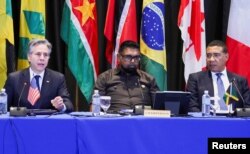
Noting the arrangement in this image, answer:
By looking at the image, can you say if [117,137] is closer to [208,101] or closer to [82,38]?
[208,101]

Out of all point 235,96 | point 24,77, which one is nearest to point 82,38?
point 24,77

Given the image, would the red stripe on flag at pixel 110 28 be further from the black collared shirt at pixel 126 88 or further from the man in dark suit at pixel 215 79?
the man in dark suit at pixel 215 79

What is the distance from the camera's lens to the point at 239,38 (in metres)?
5.16

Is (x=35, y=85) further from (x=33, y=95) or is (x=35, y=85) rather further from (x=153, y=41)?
(x=153, y=41)

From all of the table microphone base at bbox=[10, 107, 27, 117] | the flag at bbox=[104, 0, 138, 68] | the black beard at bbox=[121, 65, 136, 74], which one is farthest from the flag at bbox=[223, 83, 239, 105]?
the table microphone base at bbox=[10, 107, 27, 117]

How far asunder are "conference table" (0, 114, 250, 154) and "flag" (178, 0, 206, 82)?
6.07 ft

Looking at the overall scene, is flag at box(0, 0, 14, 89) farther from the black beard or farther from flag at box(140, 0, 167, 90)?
flag at box(140, 0, 167, 90)

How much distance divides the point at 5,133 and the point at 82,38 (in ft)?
6.72

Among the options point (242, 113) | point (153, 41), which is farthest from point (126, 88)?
point (242, 113)

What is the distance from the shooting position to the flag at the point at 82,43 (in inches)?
197

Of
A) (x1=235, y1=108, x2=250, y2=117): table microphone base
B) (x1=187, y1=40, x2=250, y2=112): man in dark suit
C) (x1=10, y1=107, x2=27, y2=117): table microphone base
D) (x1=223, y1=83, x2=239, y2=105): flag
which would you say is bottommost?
(x1=235, y1=108, x2=250, y2=117): table microphone base

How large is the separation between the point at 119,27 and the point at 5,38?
1.15 meters

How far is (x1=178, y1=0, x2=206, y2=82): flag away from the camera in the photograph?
511cm

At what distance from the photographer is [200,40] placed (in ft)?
16.8
